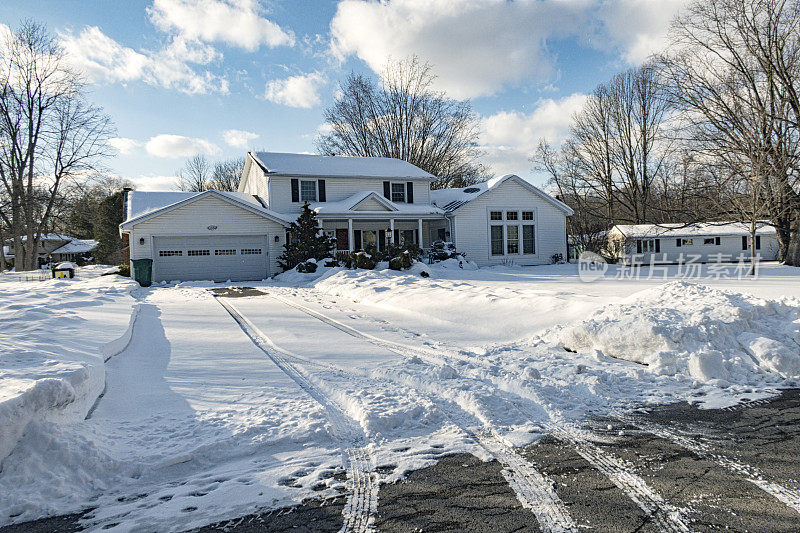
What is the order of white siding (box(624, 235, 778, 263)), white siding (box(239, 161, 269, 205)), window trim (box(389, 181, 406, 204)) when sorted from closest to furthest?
white siding (box(239, 161, 269, 205)), window trim (box(389, 181, 406, 204)), white siding (box(624, 235, 778, 263))

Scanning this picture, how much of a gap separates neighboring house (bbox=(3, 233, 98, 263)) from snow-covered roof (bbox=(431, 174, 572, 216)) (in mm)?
46832

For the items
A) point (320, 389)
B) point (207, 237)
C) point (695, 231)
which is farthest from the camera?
point (695, 231)

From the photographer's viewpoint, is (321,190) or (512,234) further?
(512,234)

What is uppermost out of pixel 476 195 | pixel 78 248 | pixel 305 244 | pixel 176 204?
pixel 476 195

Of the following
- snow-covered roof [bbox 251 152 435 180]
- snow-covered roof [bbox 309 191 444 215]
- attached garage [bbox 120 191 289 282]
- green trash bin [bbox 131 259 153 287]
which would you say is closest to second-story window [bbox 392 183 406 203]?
snow-covered roof [bbox 251 152 435 180]

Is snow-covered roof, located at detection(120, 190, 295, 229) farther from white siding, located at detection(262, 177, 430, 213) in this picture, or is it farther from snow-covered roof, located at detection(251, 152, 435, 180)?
snow-covered roof, located at detection(251, 152, 435, 180)

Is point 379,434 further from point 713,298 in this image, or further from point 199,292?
point 199,292

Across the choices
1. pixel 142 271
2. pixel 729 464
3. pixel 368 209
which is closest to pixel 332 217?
pixel 368 209

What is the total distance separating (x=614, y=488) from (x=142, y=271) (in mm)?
21010

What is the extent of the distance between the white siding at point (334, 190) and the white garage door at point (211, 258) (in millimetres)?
3093

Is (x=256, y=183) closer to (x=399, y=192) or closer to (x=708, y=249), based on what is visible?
(x=399, y=192)

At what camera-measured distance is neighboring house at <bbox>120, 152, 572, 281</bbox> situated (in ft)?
71.3

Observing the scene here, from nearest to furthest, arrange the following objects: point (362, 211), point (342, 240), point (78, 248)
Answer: point (362, 211) < point (342, 240) < point (78, 248)

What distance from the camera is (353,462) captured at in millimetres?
3584
